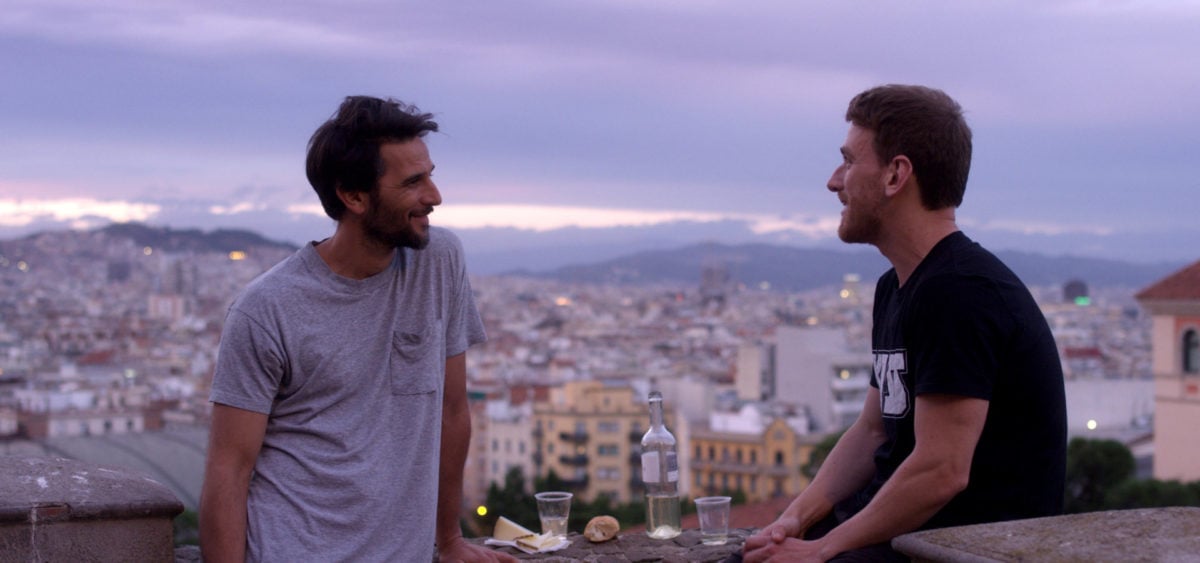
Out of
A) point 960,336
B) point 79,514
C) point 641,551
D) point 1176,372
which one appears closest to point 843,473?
point 960,336

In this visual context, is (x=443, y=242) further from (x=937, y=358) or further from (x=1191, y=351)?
(x=1191, y=351)

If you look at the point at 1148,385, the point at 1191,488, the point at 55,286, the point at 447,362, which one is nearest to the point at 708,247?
the point at 55,286

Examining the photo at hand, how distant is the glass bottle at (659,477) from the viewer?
312 centimetres

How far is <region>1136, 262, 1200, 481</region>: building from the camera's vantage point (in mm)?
31078

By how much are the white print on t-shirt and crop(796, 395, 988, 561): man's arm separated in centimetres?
11

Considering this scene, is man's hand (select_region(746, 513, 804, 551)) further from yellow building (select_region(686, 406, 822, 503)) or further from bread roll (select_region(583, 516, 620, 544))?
yellow building (select_region(686, 406, 822, 503))

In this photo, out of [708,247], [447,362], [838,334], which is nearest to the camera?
[447,362]

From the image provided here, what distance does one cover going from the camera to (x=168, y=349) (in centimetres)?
7206

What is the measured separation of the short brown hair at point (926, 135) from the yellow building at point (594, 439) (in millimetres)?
46579

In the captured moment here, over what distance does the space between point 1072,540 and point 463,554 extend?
1252 millimetres

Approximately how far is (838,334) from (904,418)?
59.7 m

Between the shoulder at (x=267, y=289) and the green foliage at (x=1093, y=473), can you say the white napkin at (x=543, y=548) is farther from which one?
the green foliage at (x=1093, y=473)

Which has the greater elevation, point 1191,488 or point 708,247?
point 708,247

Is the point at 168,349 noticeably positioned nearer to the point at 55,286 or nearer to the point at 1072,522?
the point at 55,286
